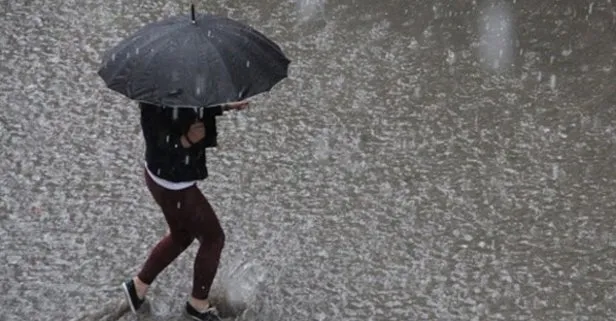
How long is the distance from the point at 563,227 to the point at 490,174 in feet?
2.27

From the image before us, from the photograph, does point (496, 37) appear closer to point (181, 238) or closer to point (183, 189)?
point (181, 238)

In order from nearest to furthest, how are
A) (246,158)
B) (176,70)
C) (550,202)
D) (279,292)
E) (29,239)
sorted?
(176,70)
(279,292)
(29,239)
(550,202)
(246,158)

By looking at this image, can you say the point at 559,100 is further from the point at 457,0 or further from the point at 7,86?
the point at 7,86

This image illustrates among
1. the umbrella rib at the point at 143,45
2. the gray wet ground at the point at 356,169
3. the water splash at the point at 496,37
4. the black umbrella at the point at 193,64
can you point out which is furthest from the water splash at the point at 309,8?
the umbrella rib at the point at 143,45

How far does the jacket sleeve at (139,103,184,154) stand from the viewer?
4.85 m

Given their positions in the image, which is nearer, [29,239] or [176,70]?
[176,70]

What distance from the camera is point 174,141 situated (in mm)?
4863

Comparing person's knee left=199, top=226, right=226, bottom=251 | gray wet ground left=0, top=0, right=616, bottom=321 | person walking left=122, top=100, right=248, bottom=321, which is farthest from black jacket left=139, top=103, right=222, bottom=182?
gray wet ground left=0, top=0, right=616, bottom=321

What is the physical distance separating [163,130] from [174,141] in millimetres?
72

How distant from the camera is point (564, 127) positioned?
7301 millimetres

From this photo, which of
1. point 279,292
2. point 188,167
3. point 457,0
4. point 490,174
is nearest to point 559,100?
point 490,174

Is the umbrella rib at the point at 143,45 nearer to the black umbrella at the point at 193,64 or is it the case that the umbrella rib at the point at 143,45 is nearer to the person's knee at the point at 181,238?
the black umbrella at the point at 193,64

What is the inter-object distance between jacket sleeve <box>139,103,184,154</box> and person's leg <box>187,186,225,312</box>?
0.25 m

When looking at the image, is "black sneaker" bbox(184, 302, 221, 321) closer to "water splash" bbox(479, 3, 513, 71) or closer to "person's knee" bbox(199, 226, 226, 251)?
"person's knee" bbox(199, 226, 226, 251)
